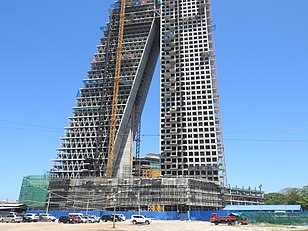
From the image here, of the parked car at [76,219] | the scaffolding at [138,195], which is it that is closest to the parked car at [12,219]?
the parked car at [76,219]

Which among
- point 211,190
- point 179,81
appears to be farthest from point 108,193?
point 179,81

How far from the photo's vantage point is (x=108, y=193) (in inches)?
4269

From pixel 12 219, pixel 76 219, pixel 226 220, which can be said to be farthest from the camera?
pixel 12 219

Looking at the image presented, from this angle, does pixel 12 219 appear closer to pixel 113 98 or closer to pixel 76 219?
pixel 76 219

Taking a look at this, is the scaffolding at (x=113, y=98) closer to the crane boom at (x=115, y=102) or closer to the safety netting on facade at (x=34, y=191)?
the crane boom at (x=115, y=102)

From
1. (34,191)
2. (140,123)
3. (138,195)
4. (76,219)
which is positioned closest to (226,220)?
(76,219)

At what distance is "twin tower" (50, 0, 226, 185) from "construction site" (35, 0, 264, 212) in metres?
0.43

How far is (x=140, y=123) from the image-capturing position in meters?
153

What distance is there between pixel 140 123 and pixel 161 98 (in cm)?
2203

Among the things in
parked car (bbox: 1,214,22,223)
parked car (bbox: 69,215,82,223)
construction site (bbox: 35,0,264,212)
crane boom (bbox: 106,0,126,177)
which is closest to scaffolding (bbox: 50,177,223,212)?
Result: construction site (bbox: 35,0,264,212)

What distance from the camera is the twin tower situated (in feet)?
413

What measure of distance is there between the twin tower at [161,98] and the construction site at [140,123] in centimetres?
43

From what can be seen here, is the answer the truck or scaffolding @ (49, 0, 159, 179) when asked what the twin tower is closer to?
scaffolding @ (49, 0, 159, 179)

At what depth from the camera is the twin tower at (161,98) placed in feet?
413
